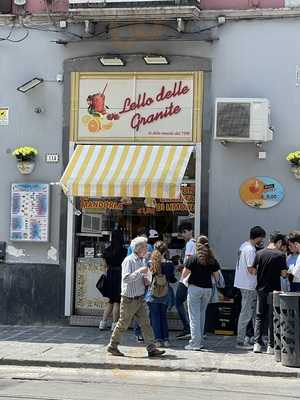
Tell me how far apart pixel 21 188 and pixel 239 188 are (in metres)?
3.99

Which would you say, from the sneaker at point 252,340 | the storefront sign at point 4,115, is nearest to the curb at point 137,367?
the sneaker at point 252,340

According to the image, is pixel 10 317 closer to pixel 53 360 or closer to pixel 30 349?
pixel 30 349

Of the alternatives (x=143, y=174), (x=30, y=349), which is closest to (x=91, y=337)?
(x=30, y=349)

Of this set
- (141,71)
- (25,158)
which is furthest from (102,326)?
(141,71)

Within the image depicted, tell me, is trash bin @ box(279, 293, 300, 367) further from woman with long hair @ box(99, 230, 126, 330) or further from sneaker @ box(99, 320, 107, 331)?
sneaker @ box(99, 320, 107, 331)

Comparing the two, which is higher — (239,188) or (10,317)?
(239,188)

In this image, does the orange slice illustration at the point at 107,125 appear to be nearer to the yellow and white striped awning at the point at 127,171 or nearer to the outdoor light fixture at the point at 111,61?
the yellow and white striped awning at the point at 127,171

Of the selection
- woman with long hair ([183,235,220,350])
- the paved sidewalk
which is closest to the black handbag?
the paved sidewalk

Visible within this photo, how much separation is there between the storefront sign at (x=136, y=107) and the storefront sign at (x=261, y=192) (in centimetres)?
126

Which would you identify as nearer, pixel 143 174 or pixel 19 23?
pixel 143 174

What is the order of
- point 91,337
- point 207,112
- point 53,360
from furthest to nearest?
point 207,112 → point 91,337 → point 53,360

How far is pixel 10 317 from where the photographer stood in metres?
13.2

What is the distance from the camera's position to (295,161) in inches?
484

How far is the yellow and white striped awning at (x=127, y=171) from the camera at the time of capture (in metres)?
12.1
